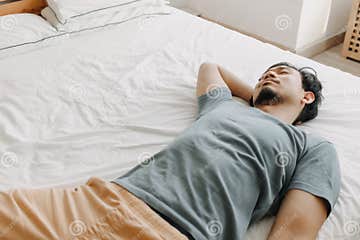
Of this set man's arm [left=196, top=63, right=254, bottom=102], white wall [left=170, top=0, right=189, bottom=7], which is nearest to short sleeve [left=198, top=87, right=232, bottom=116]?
man's arm [left=196, top=63, right=254, bottom=102]

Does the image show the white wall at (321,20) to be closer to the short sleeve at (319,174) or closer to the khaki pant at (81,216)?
the short sleeve at (319,174)

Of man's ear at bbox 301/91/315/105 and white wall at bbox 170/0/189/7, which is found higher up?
man's ear at bbox 301/91/315/105

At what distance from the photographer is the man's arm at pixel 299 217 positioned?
1057 millimetres

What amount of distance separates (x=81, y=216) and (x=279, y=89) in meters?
0.77

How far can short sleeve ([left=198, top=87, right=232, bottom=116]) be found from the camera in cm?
146

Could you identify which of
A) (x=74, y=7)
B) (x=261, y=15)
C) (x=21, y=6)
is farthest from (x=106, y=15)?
(x=261, y=15)

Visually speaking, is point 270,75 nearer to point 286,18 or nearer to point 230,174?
point 230,174

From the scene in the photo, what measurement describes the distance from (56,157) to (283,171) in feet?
2.32

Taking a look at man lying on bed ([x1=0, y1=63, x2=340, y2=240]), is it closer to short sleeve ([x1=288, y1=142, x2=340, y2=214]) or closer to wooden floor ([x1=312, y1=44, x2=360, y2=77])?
short sleeve ([x1=288, y1=142, x2=340, y2=214])

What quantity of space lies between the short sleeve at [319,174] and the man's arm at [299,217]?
0.7 inches

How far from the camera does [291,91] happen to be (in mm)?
1421

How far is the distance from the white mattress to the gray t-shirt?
0.09 metres

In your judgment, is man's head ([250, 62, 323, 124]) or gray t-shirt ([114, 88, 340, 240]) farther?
man's head ([250, 62, 323, 124])


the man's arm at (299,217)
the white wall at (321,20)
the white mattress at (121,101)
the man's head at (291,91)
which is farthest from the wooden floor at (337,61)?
the man's arm at (299,217)
